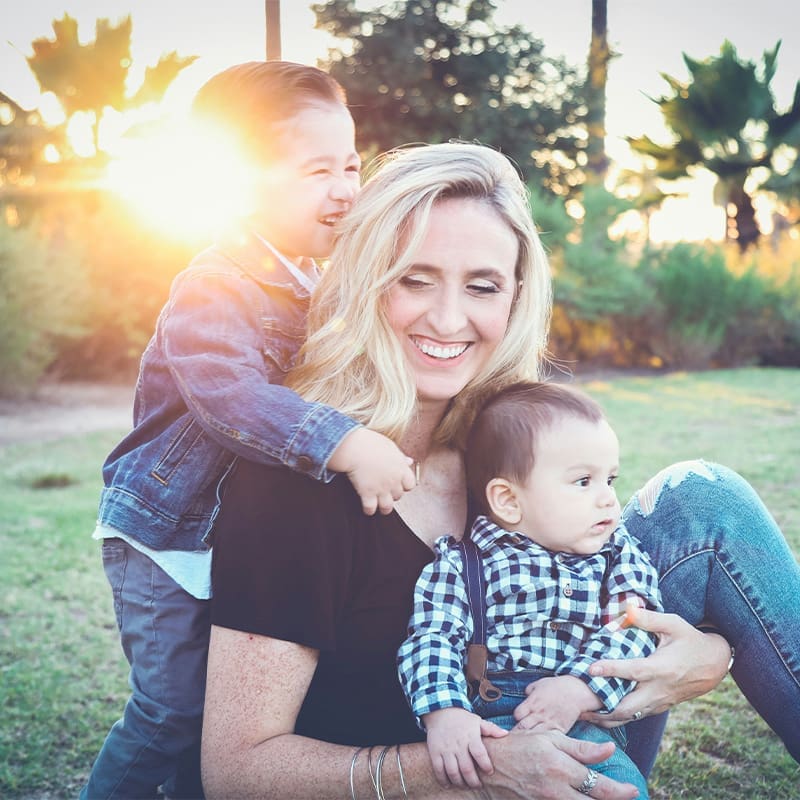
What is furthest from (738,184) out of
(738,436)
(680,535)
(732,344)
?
(680,535)

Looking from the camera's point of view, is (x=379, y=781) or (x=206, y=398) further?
(x=206, y=398)

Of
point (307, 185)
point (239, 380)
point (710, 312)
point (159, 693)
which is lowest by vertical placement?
point (710, 312)

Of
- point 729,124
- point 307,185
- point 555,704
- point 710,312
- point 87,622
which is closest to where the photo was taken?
point 555,704

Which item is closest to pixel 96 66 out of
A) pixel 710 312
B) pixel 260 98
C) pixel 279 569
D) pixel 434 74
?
pixel 434 74

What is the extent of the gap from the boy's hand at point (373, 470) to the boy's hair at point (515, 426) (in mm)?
311

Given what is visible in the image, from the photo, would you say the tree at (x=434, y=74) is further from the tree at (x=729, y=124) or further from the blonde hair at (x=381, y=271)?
the blonde hair at (x=381, y=271)

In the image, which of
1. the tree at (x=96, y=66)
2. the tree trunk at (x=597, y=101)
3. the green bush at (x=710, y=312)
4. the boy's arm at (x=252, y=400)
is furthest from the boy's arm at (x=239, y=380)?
the tree trunk at (x=597, y=101)

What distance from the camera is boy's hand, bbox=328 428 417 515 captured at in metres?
1.72

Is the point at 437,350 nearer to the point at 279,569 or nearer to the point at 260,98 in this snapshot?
the point at 279,569

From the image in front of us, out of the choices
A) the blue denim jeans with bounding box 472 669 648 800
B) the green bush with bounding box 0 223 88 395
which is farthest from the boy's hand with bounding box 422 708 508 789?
the green bush with bounding box 0 223 88 395

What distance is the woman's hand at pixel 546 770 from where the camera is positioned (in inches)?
60.9

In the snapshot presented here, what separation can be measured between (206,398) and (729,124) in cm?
2157

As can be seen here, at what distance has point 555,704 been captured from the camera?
1697 millimetres

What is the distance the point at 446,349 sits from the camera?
197cm
